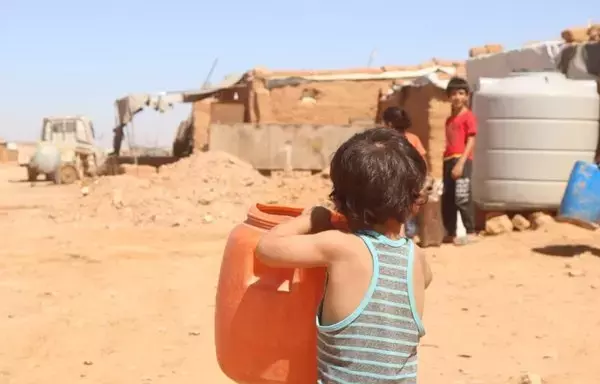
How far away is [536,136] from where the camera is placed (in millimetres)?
7461

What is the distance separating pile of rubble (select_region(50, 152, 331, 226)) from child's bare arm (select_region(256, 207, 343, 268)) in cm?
787

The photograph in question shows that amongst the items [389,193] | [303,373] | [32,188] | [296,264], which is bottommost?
[32,188]

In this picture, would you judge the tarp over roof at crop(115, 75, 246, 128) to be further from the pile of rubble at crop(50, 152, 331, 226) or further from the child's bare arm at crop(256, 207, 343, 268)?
the child's bare arm at crop(256, 207, 343, 268)

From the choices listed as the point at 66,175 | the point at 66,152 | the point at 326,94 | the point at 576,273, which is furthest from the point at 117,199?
the point at 66,152

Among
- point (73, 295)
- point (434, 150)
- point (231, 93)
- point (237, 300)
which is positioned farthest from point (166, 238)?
point (231, 93)

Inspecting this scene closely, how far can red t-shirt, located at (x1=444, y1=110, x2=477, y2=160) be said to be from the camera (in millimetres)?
6465

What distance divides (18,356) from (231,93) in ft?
49.9

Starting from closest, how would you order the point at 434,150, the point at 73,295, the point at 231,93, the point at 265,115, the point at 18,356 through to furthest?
the point at 18,356 → the point at 73,295 → the point at 434,150 → the point at 265,115 → the point at 231,93

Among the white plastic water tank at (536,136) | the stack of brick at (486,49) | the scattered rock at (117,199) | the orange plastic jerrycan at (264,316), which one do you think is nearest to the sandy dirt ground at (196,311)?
the white plastic water tank at (536,136)

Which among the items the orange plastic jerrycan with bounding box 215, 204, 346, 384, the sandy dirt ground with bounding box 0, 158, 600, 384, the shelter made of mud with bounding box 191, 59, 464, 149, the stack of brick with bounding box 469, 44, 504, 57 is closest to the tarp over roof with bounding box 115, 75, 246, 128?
the shelter made of mud with bounding box 191, 59, 464, 149

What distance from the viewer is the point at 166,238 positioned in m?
9.20

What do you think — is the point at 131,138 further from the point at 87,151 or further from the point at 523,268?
the point at 523,268

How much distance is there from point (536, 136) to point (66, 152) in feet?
53.1

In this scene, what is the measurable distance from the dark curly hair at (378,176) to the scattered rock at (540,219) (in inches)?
232
